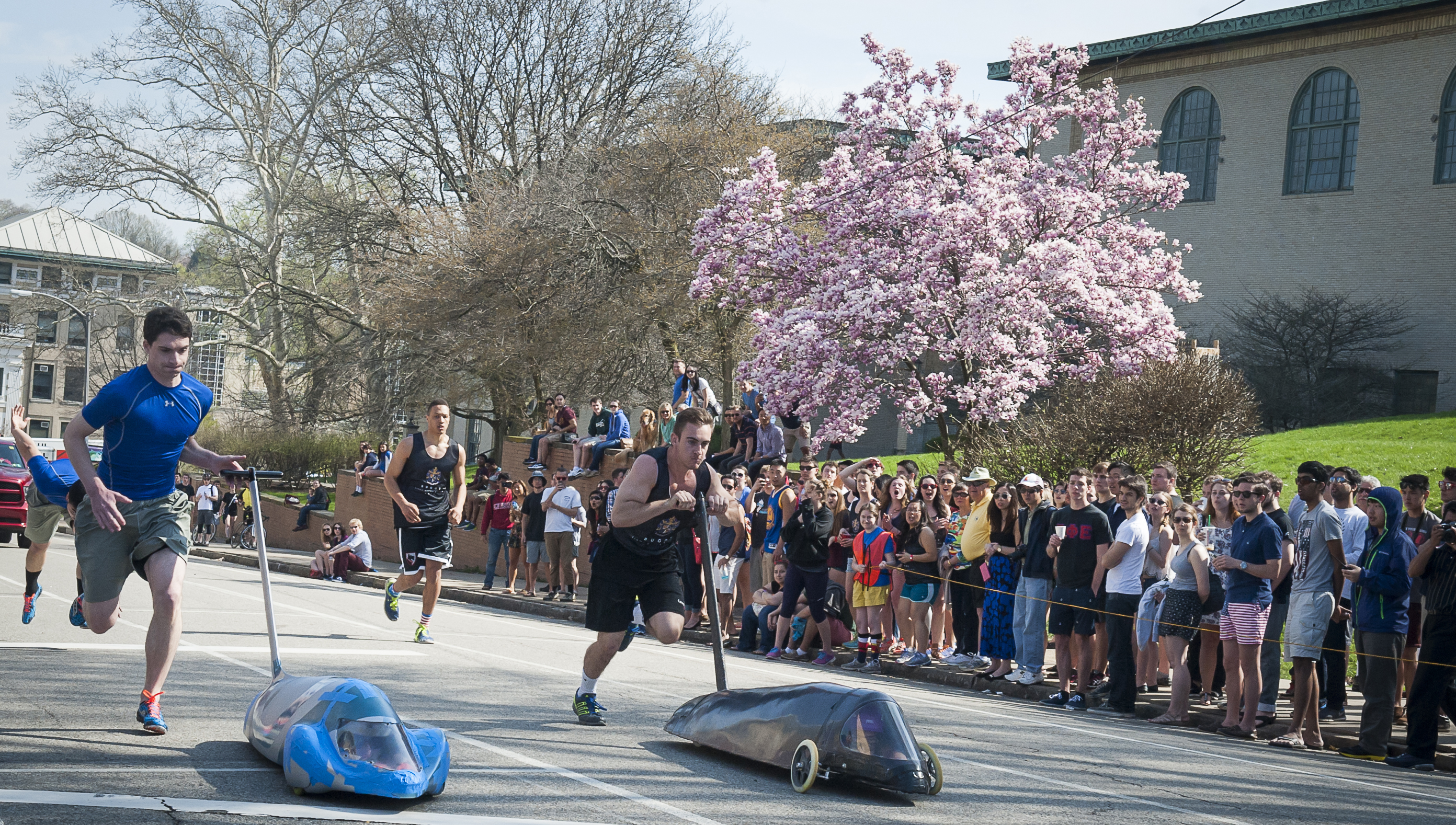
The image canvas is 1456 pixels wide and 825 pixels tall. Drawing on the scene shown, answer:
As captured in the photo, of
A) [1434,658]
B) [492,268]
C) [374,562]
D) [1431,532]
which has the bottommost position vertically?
[374,562]

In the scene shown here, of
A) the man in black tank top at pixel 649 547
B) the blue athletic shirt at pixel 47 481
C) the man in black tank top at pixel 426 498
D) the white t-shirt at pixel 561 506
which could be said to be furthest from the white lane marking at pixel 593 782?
the white t-shirt at pixel 561 506

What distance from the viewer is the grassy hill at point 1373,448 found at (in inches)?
874

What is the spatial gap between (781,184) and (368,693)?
20.0 metres

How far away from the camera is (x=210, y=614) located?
539 inches

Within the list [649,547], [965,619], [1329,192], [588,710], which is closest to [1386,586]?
[965,619]

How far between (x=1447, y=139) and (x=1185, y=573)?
2527 centimetres

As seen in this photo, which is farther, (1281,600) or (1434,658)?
(1281,600)

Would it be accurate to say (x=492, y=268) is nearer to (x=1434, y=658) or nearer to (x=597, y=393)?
(x=597, y=393)

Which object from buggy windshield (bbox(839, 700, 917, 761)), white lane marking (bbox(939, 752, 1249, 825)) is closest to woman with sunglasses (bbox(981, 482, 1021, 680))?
white lane marking (bbox(939, 752, 1249, 825))

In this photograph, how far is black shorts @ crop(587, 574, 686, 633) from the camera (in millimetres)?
8016

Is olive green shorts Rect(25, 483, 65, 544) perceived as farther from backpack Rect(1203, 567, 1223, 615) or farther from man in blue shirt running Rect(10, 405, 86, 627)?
backpack Rect(1203, 567, 1223, 615)

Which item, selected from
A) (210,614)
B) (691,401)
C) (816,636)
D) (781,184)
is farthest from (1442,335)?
(210,614)

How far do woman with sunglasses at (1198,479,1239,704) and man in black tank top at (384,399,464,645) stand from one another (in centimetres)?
687

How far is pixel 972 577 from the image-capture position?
551 inches
